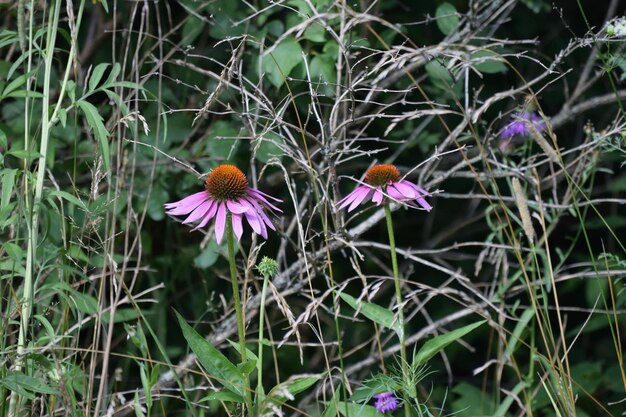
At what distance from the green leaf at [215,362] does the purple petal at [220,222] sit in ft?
0.41

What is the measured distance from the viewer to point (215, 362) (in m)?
1.21

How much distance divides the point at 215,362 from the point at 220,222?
0.20 m

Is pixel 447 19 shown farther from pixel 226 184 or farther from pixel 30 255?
pixel 30 255

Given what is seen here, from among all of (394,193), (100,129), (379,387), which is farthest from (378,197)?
(100,129)

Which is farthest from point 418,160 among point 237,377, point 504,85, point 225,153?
point 237,377

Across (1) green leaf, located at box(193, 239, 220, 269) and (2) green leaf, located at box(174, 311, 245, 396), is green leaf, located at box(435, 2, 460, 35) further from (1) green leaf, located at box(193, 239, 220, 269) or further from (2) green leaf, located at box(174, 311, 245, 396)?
(2) green leaf, located at box(174, 311, 245, 396)

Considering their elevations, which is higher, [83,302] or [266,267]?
[266,267]

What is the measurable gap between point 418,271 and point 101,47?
46.5 inches

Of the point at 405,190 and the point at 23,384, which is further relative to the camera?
the point at 405,190

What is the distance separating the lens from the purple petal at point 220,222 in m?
1.22

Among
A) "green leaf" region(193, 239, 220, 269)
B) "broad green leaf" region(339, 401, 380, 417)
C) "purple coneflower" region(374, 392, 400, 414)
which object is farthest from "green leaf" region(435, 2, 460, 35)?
"broad green leaf" region(339, 401, 380, 417)

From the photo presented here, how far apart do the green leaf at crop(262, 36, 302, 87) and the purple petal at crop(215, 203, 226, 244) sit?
0.70 metres

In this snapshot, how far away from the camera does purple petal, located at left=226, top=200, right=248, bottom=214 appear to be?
48.8 inches

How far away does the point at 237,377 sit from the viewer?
1.22 meters
